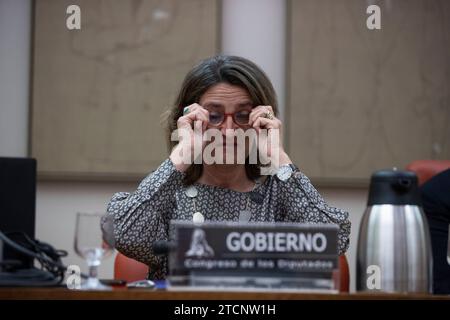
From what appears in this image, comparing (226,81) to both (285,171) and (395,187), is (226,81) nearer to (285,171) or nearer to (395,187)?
(285,171)

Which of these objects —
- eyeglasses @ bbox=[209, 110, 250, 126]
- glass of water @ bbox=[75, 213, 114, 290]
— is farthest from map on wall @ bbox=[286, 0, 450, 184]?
glass of water @ bbox=[75, 213, 114, 290]

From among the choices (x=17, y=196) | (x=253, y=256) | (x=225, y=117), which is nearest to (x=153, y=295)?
(x=253, y=256)

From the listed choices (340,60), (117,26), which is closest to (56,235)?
(117,26)

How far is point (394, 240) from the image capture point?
141cm

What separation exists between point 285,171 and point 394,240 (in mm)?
753

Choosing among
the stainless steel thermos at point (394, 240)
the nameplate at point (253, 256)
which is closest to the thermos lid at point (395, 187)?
the stainless steel thermos at point (394, 240)

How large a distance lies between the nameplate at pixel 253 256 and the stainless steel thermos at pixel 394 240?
15 cm

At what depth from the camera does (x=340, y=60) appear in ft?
10.4

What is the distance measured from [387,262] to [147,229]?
790mm

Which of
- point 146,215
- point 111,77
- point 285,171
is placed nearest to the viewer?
point 146,215

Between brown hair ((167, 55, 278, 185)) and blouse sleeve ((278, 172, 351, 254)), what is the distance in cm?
13

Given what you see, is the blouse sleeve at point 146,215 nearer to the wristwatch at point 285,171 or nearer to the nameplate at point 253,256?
the wristwatch at point 285,171

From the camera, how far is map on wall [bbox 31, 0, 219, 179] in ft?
10.1
